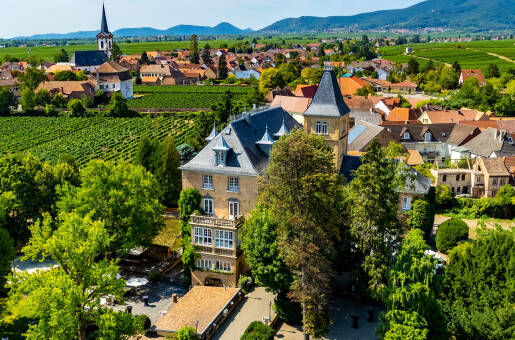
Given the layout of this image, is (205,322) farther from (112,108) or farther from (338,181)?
(112,108)

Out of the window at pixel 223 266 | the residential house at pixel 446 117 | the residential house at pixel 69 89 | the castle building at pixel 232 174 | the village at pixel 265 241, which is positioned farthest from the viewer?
the residential house at pixel 69 89

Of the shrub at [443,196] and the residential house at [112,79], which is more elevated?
the residential house at [112,79]

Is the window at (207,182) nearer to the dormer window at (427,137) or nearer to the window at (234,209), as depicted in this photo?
the window at (234,209)

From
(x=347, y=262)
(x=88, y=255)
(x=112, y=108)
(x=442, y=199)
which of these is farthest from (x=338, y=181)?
(x=112, y=108)

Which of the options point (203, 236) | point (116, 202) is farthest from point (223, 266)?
point (116, 202)

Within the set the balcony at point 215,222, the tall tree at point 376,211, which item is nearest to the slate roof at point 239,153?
the balcony at point 215,222

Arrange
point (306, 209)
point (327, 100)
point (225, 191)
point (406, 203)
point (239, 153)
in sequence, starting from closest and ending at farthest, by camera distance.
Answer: point (306, 209)
point (239, 153)
point (225, 191)
point (327, 100)
point (406, 203)

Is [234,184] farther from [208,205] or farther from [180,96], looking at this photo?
[180,96]
